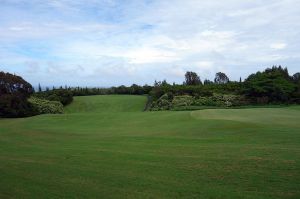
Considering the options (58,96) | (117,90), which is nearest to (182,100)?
(58,96)

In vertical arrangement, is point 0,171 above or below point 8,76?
below

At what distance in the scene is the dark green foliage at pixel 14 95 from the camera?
178ft

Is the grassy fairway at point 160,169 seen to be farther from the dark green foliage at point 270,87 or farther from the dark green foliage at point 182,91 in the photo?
the dark green foliage at point 182,91

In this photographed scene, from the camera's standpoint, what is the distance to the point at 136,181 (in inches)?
465

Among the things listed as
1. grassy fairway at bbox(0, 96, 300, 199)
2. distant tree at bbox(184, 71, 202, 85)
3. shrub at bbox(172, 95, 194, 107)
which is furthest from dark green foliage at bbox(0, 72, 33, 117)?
distant tree at bbox(184, 71, 202, 85)

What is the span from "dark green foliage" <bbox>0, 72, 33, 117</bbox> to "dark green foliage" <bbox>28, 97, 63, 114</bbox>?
2859 millimetres

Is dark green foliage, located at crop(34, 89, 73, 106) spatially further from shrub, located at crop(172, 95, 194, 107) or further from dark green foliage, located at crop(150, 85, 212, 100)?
shrub, located at crop(172, 95, 194, 107)

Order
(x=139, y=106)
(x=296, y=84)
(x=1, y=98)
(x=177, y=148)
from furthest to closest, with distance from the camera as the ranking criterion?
1. (x=139, y=106)
2. (x=296, y=84)
3. (x=1, y=98)
4. (x=177, y=148)

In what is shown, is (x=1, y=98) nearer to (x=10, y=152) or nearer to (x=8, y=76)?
(x=8, y=76)

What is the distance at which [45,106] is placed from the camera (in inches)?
2579

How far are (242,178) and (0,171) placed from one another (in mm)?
8323

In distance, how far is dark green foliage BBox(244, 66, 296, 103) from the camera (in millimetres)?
65875

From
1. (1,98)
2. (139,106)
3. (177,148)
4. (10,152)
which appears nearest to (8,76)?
(1,98)

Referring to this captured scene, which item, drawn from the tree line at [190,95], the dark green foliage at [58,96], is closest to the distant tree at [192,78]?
the tree line at [190,95]
